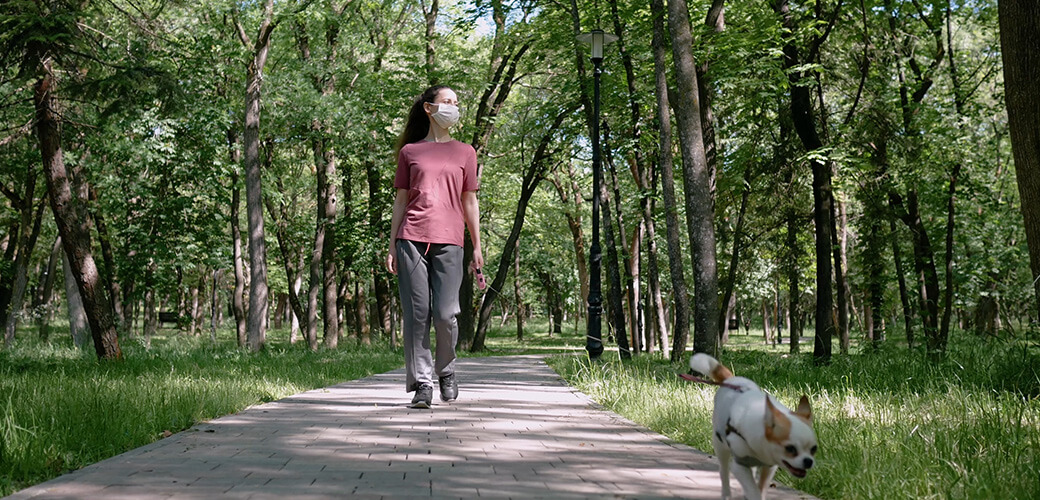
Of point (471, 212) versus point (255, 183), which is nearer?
point (471, 212)

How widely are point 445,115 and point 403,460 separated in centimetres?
323

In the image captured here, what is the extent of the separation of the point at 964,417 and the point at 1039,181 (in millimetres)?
2579

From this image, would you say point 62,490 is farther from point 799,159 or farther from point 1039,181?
point 799,159

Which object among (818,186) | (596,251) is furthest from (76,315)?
(818,186)

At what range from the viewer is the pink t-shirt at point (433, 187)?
6637 mm

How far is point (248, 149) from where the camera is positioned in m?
18.7

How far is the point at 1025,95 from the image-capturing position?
6629 millimetres

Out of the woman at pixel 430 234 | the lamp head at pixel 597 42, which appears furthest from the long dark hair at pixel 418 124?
the lamp head at pixel 597 42

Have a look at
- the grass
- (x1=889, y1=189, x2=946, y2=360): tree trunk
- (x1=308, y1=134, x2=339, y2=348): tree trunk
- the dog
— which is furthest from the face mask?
(x1=308, y1=134, x2=339, y2=348): tree trunk

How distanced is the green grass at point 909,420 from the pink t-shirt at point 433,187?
7.13 feet

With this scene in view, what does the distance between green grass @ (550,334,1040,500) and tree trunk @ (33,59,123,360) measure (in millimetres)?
7595

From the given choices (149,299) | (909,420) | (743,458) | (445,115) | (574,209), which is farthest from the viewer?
(574,209)

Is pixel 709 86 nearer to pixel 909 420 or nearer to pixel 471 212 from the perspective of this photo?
pixel 471 212

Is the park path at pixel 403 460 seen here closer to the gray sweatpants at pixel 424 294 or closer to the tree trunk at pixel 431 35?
the gray sweatpants at pixel 424 294
